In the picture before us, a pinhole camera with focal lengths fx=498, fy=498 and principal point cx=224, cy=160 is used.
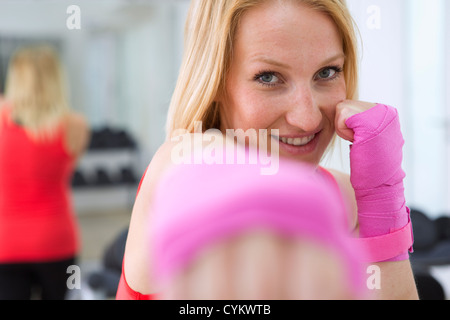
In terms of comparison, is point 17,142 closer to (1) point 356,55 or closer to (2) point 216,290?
(1) point 356,55

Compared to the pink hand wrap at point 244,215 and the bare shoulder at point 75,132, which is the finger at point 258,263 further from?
the bare shoulder at point 75,132

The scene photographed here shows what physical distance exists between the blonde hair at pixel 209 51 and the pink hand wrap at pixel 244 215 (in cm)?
17

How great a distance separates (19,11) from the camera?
17.3 feet

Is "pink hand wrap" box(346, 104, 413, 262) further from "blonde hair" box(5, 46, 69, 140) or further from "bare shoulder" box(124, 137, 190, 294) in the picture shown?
"blonde hair" box(5, 46, 69, 140)

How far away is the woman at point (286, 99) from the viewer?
406mm

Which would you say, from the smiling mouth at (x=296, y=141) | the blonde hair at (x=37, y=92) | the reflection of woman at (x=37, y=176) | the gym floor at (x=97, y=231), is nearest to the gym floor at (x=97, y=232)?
the gym floor at (x=97, y=231)

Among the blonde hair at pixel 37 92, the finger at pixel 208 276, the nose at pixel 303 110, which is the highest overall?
the blonde hair at pixel 37 92

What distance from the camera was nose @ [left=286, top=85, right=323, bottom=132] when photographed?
1.37ft

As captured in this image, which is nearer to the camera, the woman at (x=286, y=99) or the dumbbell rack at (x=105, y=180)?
the woman at (x=286, y=99)

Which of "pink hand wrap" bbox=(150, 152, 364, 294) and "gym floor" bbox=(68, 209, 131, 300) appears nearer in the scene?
"pink hand wrap" bbox=(150, 152, 364, 294)

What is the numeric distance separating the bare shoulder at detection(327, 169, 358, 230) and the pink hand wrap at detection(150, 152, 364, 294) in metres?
0.29

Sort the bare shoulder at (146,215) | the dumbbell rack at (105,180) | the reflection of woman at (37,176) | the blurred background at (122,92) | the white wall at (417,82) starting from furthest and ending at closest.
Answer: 1. the dumbbell rack at (105,180)
2. the blurred background at (122,92)
3. the reflection of woman at (37,176)
4. the white wall at (417,82)
5. the bare shoulder at (146,215)

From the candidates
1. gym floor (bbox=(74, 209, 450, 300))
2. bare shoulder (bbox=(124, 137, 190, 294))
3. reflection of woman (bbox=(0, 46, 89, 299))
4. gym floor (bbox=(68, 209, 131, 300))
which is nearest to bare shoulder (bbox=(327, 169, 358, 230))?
bare shoulder (bbox=(124, 137, 190, 294))

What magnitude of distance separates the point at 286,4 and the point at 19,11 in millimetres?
5528
